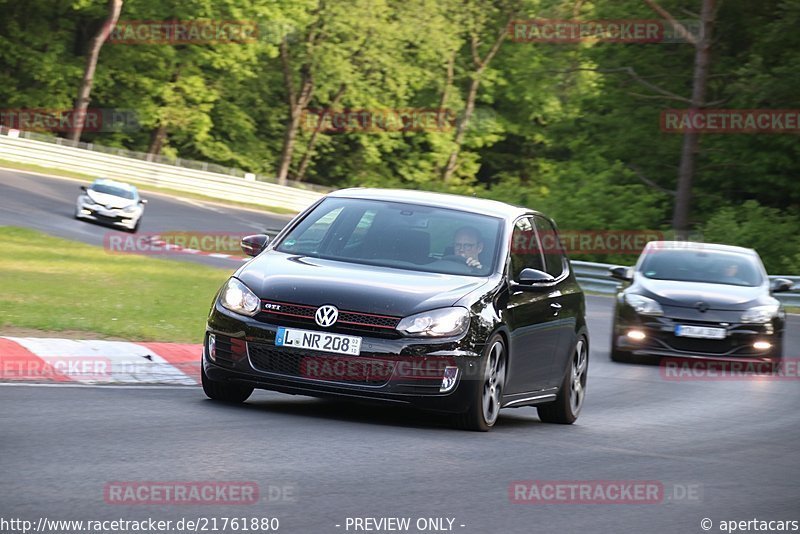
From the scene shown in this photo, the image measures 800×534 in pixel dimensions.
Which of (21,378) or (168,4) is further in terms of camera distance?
(168,4)

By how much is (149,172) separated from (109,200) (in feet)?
52.9

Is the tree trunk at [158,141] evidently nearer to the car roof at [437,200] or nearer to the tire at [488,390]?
the car roof at [437,200]

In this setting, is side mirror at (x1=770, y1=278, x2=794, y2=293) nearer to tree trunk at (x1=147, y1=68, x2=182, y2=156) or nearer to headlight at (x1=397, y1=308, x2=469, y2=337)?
headlight at (x1=397, y1=308, x2=469, y2=337)

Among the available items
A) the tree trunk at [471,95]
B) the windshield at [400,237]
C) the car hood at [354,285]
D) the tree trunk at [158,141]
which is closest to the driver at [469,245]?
the windshield at [400,237]

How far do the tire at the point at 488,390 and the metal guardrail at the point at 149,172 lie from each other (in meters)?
41.4

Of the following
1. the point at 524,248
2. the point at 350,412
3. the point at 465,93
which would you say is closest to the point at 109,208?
the point at 524,248

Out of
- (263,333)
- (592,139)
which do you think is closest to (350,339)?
(263,333)

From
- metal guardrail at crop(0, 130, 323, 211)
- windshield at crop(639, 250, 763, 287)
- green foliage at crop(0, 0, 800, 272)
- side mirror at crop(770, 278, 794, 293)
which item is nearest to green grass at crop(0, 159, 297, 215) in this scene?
metal guardrail at crop(0, 130, 323, 211)

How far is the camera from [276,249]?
1026 cm

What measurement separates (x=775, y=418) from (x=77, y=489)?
8.12 meters

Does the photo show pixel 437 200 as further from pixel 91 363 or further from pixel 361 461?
pixel 361 461

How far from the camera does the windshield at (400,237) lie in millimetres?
10047

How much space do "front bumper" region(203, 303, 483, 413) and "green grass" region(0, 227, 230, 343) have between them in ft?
15.9

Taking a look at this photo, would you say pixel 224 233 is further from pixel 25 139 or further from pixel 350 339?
pixel 350 339
